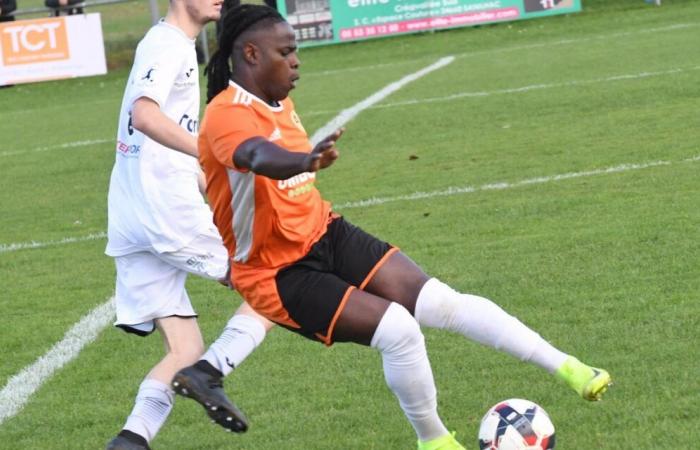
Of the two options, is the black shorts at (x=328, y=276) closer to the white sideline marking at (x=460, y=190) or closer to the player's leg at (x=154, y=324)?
the player's leg at (x=154, y=324)

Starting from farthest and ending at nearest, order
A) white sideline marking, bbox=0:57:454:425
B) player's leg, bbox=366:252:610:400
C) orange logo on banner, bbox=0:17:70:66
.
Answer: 1. orange logo on banner, bbox=0:17:70:66
2. white sideline marking, bbox=0:57:454:425
3. player's leg, bbox=366:252:610:400

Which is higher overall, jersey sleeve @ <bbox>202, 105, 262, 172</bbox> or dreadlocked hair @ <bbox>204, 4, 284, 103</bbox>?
dreadlocked hair @ <bbox>204, 4, 284, 103</bbox>

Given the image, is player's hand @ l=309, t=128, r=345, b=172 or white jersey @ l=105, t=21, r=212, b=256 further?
white jersey @ l=105, t=21, r=212, b=256

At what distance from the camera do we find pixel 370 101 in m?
16.4

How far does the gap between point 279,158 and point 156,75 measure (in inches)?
47.6

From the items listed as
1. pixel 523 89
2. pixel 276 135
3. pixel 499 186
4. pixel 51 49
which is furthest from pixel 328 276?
pixel 51 49

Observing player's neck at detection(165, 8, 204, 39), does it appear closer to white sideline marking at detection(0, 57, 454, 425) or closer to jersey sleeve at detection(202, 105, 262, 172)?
jersey sleeve at detection(202, 105, 262, 172)

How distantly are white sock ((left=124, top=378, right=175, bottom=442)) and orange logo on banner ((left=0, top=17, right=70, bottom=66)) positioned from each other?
667 inches

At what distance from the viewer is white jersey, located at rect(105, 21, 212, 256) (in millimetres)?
5312

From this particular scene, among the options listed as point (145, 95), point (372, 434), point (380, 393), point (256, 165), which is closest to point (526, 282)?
point (380, 393)

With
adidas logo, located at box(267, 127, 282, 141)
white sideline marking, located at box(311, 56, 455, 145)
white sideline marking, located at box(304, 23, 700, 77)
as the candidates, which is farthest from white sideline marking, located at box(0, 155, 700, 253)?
white sideline marking, located at box(304, 23, 700, 77)

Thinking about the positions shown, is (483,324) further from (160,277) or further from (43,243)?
(43,243)

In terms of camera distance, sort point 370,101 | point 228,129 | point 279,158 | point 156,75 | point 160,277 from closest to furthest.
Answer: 1. point 279,158
2. point 228,129
3. point 156,75
4. point 160,277
5. point 370,101

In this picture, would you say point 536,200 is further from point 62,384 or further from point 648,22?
point 648,22
